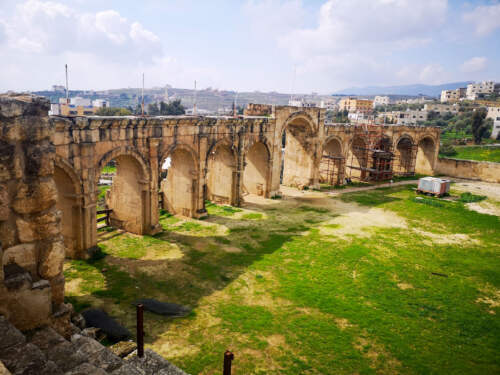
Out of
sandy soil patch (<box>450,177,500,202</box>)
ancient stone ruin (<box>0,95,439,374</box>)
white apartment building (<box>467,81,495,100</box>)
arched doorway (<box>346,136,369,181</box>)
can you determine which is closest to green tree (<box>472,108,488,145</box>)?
ancient stone ruin (<box>0,95,439,374</box>)

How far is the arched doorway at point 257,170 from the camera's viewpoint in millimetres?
25188

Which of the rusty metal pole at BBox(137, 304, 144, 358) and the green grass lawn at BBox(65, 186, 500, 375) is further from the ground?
the rusty metal pole at BBox(137, 304, 144, 358)

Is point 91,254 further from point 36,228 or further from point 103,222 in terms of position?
point 36,228

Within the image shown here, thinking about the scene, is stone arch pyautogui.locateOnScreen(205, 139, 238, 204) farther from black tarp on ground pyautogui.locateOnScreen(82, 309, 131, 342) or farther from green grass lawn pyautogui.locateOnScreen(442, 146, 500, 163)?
green grass lawn pyautogui.locateOnScreen(442, 146, 500, 163)

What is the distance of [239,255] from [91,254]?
5828 millimetres

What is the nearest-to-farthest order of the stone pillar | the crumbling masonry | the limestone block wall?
the limestone block wall
the crumbling masonry
the stone pillar

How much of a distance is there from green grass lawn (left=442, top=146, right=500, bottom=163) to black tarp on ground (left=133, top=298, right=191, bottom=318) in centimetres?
5252

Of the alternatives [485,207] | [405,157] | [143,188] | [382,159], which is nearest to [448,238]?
[485,207]

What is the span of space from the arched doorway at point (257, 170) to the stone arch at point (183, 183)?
6.93 m

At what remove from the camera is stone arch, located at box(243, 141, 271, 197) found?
25.1 metres

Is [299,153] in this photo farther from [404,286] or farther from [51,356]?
[51,356]

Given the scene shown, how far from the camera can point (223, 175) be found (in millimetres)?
22906

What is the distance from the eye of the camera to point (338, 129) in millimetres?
30188

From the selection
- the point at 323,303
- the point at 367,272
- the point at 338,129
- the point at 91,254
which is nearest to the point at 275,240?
the point at 367,272
